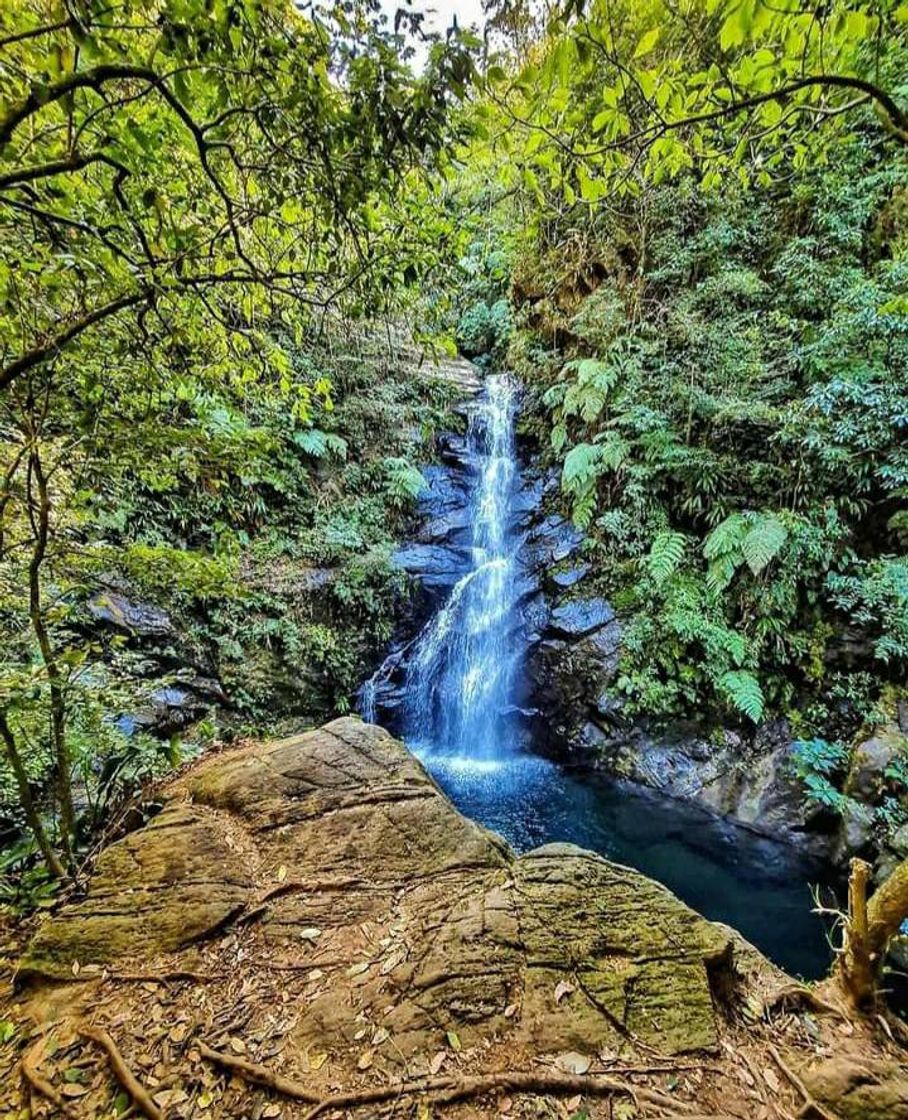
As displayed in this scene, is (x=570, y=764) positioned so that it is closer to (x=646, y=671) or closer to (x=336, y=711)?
(x=646, y=671)

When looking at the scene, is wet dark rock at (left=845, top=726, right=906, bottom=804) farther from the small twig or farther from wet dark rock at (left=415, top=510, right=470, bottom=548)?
wet dark rock at (left=415, top=510, right=470, bottom=548)

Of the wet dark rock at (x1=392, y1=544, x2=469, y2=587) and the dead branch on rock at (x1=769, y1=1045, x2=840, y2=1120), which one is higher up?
the wet dark rock at (x1=392, y1=544, x2=469, y2=587)

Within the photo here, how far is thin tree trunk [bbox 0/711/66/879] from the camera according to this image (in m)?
2.38

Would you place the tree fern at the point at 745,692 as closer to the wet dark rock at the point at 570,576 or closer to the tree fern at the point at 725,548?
the tree fern at the point at 725,548

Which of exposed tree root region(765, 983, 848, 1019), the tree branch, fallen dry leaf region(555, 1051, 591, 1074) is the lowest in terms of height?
exposed tree root region(765, 983, 848, 1019)

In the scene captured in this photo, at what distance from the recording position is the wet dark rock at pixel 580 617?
7.72 meters

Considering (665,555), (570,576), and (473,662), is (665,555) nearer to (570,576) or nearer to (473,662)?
(570,576)

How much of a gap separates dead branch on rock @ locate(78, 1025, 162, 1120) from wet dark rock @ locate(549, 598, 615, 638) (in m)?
6.85

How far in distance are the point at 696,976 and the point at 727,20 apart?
295 centimetres

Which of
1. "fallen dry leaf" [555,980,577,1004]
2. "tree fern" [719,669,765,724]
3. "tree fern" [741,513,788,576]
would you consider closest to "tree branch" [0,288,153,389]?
"fallen dry leaf" [555,980,577,1004]

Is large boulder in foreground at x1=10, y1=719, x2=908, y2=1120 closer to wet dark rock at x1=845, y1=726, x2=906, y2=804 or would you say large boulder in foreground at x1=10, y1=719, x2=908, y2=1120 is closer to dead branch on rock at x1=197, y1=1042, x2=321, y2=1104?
dead branch on rock at x1=197, y1=1042, x2=321, y2=1104

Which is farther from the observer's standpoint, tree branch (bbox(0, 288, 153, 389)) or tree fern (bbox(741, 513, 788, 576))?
tree fern (bbox(741, 513, 788, 576))

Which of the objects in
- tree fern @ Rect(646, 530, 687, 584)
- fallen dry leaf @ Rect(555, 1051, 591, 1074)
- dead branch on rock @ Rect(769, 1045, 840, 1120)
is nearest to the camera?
dead branch on rock @ Rect(769, 1045, 840, 1120)

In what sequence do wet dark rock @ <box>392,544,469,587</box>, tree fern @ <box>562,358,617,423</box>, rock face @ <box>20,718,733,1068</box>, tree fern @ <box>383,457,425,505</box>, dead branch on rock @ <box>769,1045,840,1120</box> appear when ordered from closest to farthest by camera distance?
1. dead branch on rock @ <box>769,1045,840,1120</box>
2. rock face @ <box>20,718,733,1068</box>
3. tree fern @ <box>562,358,617,423</box>
4. wet dark rock @ <box>392,544,469,587</box>
5. tree fern @ <box>383,457,425,505</box>
